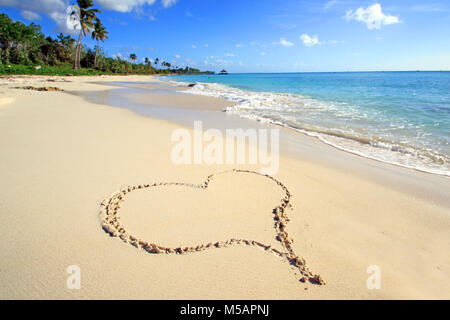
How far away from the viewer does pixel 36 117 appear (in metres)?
7.73

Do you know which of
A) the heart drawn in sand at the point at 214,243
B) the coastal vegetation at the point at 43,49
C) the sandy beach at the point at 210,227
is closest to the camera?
the sandy beach at the point at 210,227

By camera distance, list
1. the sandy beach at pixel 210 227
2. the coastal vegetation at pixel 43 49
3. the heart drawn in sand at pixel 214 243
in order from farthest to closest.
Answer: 1. the coastal vegetation at pixel 43 49
2. the heart drawn in sand at pixel 214 243
3. the sandy beach at pixel 210 227

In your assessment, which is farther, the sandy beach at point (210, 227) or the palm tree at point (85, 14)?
the palm tree at point (85, 14)

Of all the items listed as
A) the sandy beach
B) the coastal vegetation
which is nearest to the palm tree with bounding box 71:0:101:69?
the coastal vegetation

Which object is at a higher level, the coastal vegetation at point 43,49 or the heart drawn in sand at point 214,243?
the coastal vegetation at point 43,49

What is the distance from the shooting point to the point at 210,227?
285 cm

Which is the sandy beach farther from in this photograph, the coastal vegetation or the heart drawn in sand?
the coastal vegetation

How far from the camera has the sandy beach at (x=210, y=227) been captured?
210 centimetres

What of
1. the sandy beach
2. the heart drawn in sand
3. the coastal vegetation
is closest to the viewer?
the sandy beach

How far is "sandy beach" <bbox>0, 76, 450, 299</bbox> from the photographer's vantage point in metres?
2.10

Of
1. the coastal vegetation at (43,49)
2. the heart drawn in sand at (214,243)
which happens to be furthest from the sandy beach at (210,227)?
the coastal vegetation at (43,49)

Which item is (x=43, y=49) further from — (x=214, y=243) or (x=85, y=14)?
(x=214, y=243)

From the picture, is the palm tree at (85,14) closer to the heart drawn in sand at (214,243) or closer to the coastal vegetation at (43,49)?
the coastal vegetation at (43,49)
